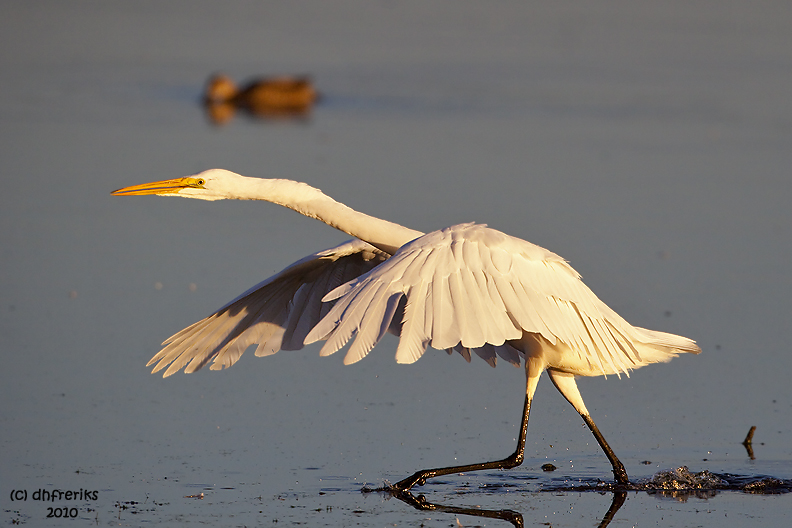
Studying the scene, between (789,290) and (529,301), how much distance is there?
530 centimetres

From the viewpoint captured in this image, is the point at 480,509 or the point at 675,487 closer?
the point at 480,509

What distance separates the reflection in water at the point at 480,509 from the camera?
716 cm

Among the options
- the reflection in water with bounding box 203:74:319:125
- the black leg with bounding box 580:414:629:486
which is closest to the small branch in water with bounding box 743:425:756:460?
the black leg with bounding box 580:414:629:486

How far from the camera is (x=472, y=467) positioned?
25.3 feet

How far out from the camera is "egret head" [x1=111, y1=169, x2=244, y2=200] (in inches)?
314

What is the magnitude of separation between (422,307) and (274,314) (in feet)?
8.01

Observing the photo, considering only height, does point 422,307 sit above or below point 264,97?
below

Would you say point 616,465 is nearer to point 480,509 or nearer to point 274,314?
point 480,509

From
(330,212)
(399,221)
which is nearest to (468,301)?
(330,212)

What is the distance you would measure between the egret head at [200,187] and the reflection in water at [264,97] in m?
12.3

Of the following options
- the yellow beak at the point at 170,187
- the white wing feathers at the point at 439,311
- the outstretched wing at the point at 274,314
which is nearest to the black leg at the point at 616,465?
the white wing feathers at the point at 439,311

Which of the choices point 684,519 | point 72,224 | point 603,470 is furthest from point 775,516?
point 72,224

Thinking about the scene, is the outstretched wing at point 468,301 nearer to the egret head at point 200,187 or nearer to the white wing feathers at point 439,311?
the white wing feathers at point 439,311

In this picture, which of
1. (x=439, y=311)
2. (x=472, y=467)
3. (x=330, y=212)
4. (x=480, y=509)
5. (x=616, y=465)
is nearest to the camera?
(x=439, y=311)
